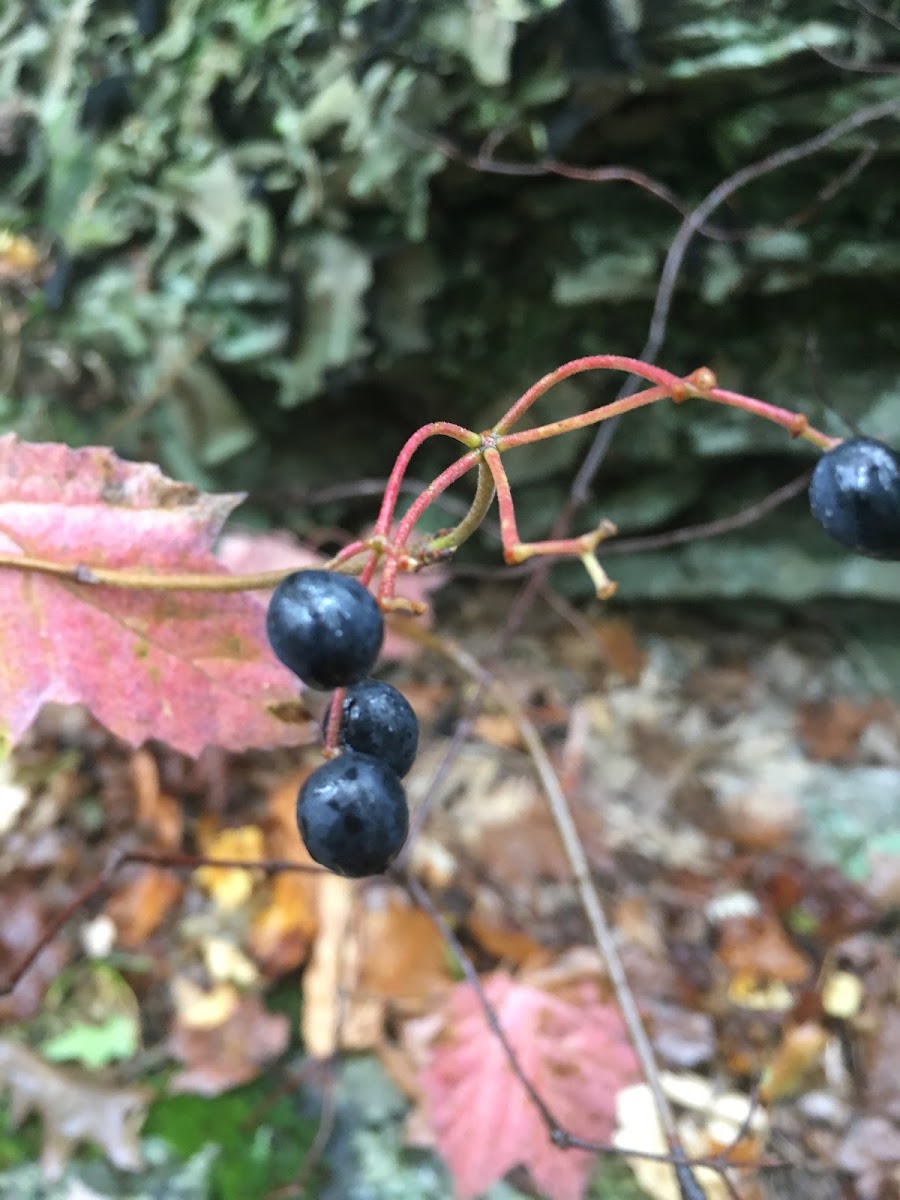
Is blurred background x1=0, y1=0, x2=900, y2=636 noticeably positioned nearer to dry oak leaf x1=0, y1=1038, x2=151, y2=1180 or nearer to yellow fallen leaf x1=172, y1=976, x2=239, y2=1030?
yellow fallen leaf x1=172, y1=976, x2=239, y2=1030

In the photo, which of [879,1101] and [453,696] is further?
[453,696]

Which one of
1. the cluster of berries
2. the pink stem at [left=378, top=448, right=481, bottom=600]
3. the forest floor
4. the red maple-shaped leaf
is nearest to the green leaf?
the forest floor

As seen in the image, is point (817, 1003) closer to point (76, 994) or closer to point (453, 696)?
point (453, 696)

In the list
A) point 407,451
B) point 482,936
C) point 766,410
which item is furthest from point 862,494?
point 482,936

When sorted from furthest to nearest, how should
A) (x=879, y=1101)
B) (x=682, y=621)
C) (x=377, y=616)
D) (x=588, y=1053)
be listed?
1. (x=682, y=621)
2. (x=879, y=1101)
3. (x=588, y=1053)
4. (x=377, y=616)

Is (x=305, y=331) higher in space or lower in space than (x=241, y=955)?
higher

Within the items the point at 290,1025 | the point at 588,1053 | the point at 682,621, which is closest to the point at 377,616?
the point at 588,1053

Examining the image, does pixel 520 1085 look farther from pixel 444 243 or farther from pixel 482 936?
pixel 444 243
